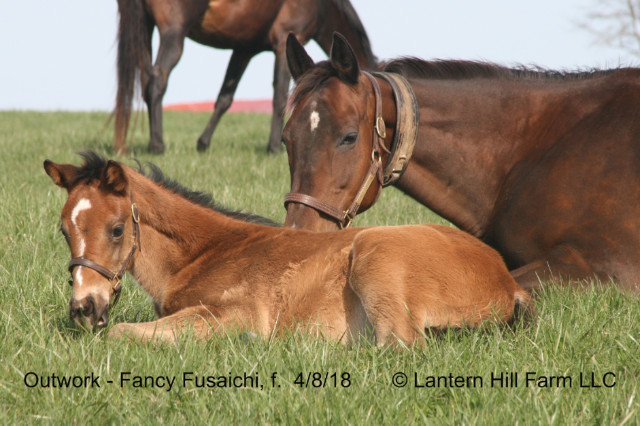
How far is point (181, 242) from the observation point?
399 cm

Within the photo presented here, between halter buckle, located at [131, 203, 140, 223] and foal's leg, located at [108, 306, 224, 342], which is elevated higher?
halter buckle, located at [131, 203, 140, 223]

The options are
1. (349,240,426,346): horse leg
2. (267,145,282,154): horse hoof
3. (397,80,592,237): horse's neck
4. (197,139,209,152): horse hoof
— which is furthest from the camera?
(197,139,209,152): horse hoof

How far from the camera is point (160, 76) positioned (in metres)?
10.5

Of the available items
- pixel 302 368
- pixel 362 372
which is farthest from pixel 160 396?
pixel 362 372

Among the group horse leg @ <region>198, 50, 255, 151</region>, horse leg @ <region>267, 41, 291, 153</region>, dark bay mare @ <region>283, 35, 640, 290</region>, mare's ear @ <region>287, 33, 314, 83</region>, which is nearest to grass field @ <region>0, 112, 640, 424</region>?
dark bay mare @ <region>283, 35, 640, 290</region>

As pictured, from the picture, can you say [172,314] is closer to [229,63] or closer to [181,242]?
[181,242]

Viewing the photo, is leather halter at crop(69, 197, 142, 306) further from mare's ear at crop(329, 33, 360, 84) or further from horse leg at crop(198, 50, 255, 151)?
horse leg at crop(198, 50, 255, 151)

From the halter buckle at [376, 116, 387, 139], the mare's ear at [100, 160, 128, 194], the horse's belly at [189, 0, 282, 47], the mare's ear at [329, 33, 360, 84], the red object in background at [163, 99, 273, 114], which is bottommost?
the red object in background at [163, 99, 273, 114]

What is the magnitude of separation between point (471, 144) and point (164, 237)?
2.19 meters

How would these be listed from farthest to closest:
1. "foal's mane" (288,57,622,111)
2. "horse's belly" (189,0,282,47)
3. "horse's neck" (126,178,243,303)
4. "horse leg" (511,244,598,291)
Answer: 1. "horse's belly" (189,0,282,47)
2. "foal's mane" (288,57,622,111)
3. "horse leg" (511,244,598,291)
4. "horse's neck" (126,178,243,303)

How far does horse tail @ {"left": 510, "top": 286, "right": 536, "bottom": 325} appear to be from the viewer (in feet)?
11.3

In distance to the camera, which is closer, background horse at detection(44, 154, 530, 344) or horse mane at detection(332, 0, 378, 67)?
background horse at detection(44, 154, 530, 344)

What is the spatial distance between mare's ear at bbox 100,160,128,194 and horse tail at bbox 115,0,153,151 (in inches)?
274

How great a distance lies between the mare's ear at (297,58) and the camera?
178 inches
